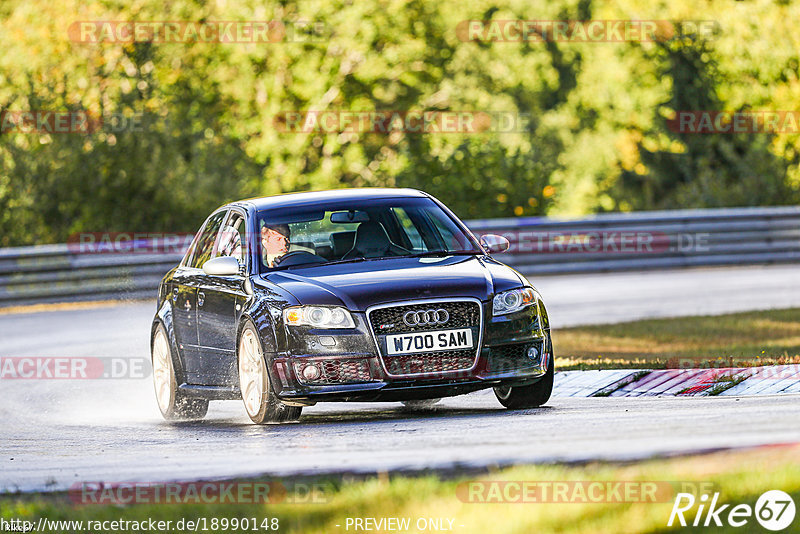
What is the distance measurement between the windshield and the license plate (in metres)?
1.22

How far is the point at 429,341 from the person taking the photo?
9789 millimetres

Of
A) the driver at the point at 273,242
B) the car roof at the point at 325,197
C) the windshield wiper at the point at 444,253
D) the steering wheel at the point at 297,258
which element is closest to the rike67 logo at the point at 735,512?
the windshield wiper at the point at 444,253

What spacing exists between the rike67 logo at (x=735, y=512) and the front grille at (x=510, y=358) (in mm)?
4085

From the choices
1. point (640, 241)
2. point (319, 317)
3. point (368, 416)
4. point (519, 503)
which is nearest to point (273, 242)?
point (319, 317)

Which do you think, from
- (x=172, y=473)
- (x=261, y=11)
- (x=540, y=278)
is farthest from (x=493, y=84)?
(x=172, y=473)

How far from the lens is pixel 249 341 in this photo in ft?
34.0

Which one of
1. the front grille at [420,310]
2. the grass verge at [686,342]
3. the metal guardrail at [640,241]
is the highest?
the front grille at [420,310]

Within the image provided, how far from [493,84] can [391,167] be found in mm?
17667

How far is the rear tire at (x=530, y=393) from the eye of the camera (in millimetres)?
10406

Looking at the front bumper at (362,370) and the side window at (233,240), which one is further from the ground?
the side window at (233,240)

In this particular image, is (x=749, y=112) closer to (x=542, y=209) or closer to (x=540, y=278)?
(x=542, y=209)

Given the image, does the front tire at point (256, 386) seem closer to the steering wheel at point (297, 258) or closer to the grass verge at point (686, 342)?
the steering wheel at point (297, 258)

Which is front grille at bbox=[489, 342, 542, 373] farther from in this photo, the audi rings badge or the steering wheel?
the steering wheel

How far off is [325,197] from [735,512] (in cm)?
619
